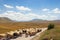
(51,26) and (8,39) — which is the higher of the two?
(51,26)

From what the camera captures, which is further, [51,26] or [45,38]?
[51,26]

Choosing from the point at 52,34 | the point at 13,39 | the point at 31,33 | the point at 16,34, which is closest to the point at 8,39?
the point at 13,39

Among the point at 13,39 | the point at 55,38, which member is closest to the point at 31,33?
the point at 13,39

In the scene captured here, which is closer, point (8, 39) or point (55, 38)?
point (55, 38)

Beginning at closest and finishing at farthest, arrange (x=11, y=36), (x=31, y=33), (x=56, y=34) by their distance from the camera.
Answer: (x=56, y=34) → (x=11, y=36) → (x=31, y=33)

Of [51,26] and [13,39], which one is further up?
[51,26]

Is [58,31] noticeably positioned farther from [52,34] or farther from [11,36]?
[11,36]

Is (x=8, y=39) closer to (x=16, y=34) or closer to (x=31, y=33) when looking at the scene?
(x=16, y=34)

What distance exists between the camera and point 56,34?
2197cm

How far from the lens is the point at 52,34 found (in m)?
22.0

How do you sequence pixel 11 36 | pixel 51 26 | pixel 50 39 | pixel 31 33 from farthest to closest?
1. pixel 31 33
2. pixel 11 36
3. pixel 51 26
4. pixel 50 39

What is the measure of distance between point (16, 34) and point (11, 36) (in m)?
2.17

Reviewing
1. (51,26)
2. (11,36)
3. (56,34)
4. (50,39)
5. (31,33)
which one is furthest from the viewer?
(31,33)

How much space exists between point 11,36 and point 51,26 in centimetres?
902
